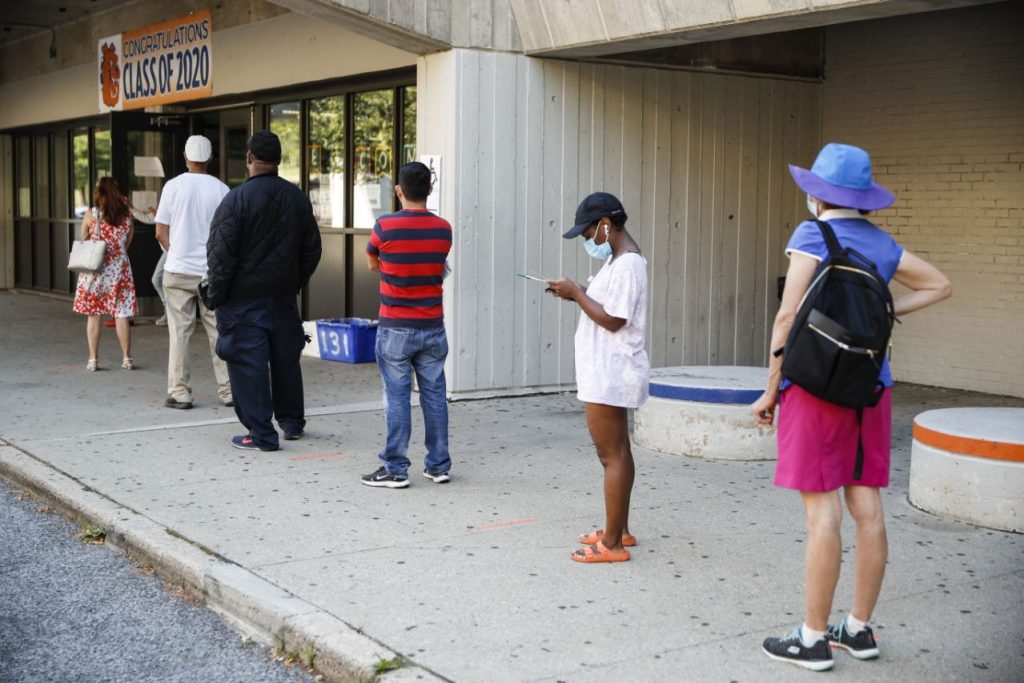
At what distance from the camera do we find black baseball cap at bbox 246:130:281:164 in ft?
26.3

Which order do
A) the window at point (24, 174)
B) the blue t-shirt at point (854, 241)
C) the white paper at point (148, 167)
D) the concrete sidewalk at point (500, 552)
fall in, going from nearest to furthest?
the blue t-shirt at point (854, 241)
the concrete sidewalk at point (500, 552)
the white paper at point (148, 167)
the window at point (24, 174)

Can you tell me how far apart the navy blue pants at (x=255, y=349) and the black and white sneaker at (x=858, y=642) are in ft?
14.7

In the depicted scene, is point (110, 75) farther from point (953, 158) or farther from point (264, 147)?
point (953, 158)

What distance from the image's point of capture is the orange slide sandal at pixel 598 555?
5648 mm

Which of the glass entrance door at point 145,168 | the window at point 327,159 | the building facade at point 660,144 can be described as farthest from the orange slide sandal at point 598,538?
the glass entrance door at point 145,168

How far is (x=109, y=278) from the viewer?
12.0 metres

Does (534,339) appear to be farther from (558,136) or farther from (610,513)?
(610,513)

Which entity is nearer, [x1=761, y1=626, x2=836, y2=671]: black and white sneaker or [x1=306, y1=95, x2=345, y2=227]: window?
[x1=761, y1=626, x2=836, y2=671]: black and white sneaker

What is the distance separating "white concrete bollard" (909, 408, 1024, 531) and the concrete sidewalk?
0.14 meters

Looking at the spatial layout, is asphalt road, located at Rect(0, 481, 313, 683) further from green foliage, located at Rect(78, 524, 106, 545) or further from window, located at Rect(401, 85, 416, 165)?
window, located at Rect(401, 85, 416, 165)

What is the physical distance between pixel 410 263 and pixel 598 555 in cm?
206

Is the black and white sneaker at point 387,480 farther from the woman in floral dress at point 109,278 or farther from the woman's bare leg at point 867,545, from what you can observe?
the woman in floral dress at point 109,278

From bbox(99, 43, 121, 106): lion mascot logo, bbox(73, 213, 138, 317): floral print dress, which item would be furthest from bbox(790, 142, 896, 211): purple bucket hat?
bbox(99, 43, 121, 106): lion mascot logo

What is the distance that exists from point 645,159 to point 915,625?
22.3ft
